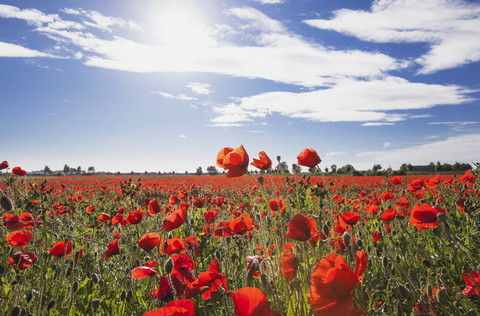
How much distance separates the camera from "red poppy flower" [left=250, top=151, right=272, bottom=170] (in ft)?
6.03

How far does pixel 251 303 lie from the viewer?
74 cm

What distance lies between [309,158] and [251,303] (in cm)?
120

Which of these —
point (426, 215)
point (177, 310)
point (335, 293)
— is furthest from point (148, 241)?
point (426, 215)

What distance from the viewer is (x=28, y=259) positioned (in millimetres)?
2152

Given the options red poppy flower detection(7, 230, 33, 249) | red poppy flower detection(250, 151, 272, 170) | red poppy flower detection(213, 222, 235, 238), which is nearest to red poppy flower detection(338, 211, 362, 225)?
red poppy flower detection(250, 151, 272, 170)

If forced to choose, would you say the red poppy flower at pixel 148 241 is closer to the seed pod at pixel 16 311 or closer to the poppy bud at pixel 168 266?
the poppy bud at pixel 168 266

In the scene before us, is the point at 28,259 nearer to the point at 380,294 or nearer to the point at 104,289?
the point at 104,289

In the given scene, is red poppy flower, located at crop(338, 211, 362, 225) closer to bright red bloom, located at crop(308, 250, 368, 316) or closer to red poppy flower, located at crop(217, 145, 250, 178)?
red poppy flower, located at crop(217, 145, 250, 178)

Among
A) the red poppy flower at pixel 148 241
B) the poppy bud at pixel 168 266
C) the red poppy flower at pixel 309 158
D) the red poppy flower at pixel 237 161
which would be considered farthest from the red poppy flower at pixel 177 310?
the red poppy flower at pixel 309 158

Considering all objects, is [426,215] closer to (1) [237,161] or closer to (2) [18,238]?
(1) [237,161]

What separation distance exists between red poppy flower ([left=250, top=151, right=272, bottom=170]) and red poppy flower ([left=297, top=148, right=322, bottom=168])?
211 millimetres

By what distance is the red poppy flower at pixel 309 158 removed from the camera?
1771mm

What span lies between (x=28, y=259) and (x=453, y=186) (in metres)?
7.04

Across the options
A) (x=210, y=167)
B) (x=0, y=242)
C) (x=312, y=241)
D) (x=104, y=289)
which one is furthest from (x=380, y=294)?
(x=210, y=167)
